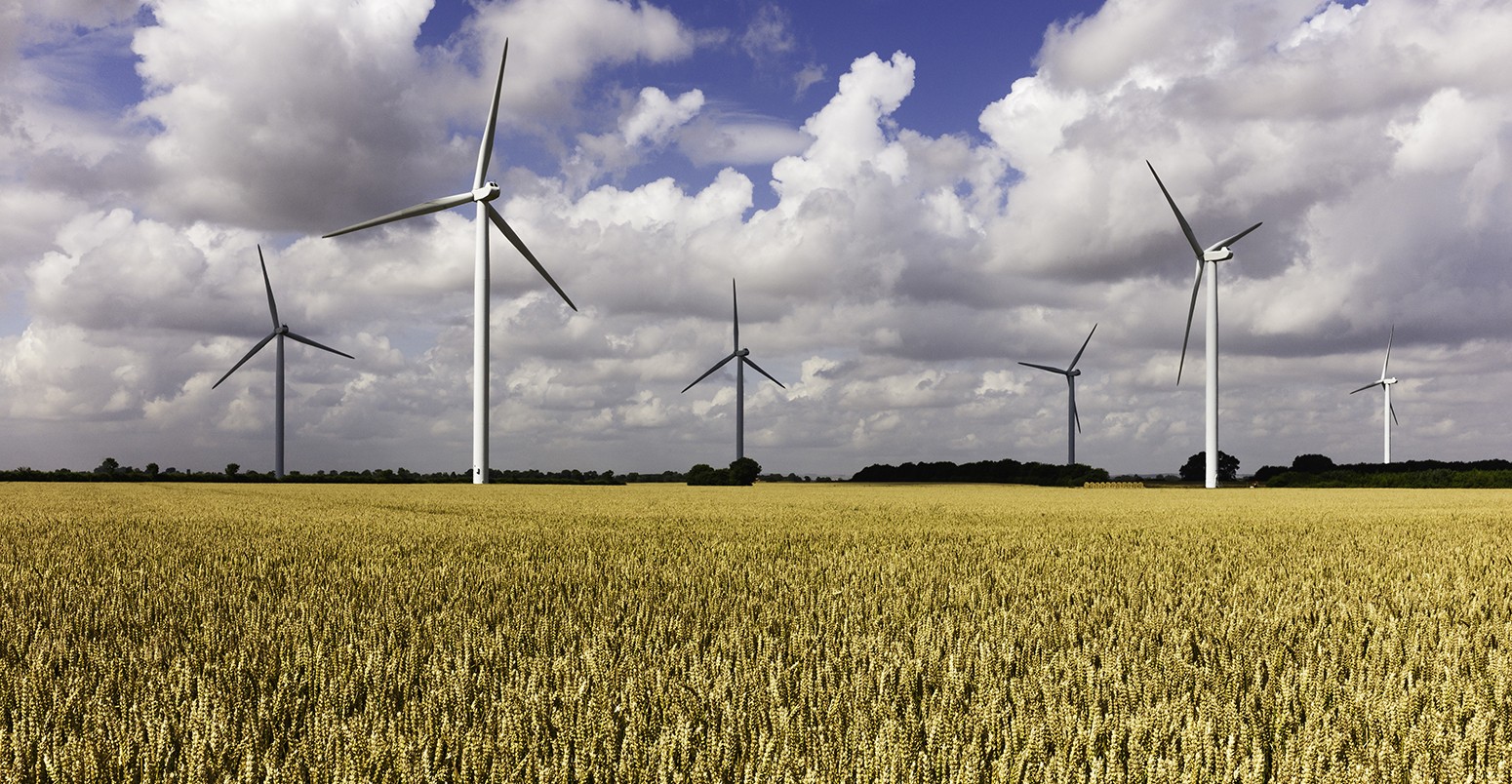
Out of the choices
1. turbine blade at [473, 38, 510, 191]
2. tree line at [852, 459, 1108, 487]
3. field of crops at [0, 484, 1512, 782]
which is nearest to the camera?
field of crops at [0, 484, 1512, 782]

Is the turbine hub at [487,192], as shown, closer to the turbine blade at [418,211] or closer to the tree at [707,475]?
the turbine blade at [418,211]

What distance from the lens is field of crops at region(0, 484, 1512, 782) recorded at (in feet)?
10.8

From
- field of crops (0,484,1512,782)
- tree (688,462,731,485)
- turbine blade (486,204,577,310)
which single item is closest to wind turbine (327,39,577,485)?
turbine blade (486,204,577,310)

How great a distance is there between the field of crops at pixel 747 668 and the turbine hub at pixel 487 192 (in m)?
44.5

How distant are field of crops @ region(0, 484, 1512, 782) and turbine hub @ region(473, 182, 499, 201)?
146ft

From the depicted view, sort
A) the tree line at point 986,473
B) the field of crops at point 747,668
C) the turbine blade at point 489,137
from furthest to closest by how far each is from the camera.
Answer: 1. the tree line at point 986,473
2. the turbine blade at point 489,137
3. the field of crops at point 747,668

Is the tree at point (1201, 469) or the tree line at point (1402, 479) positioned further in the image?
the tree at point (1201, 469)

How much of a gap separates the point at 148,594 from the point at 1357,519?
23580 millimetres

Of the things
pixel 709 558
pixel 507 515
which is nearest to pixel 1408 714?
pixel 709 558

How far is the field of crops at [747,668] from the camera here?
3281mm

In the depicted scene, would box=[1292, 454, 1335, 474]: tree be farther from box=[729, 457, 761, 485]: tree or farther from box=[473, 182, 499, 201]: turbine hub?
box=[473, 182, 499, 201]: turbine hub

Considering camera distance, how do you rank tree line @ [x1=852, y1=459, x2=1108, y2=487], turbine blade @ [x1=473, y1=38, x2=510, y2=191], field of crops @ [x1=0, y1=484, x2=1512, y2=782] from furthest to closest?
tree line @ [x1=852, y1=459, x2=1108, y2=487], turbine blade @ [x1=473, y1=38, x2=510, y2=191], field of crops @ [x1=0, y1=484, x2=1512, y2=782]

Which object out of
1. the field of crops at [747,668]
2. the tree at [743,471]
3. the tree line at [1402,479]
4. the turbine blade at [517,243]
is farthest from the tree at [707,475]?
the field of crops at [747,668]

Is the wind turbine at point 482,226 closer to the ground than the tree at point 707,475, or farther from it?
farther from it
